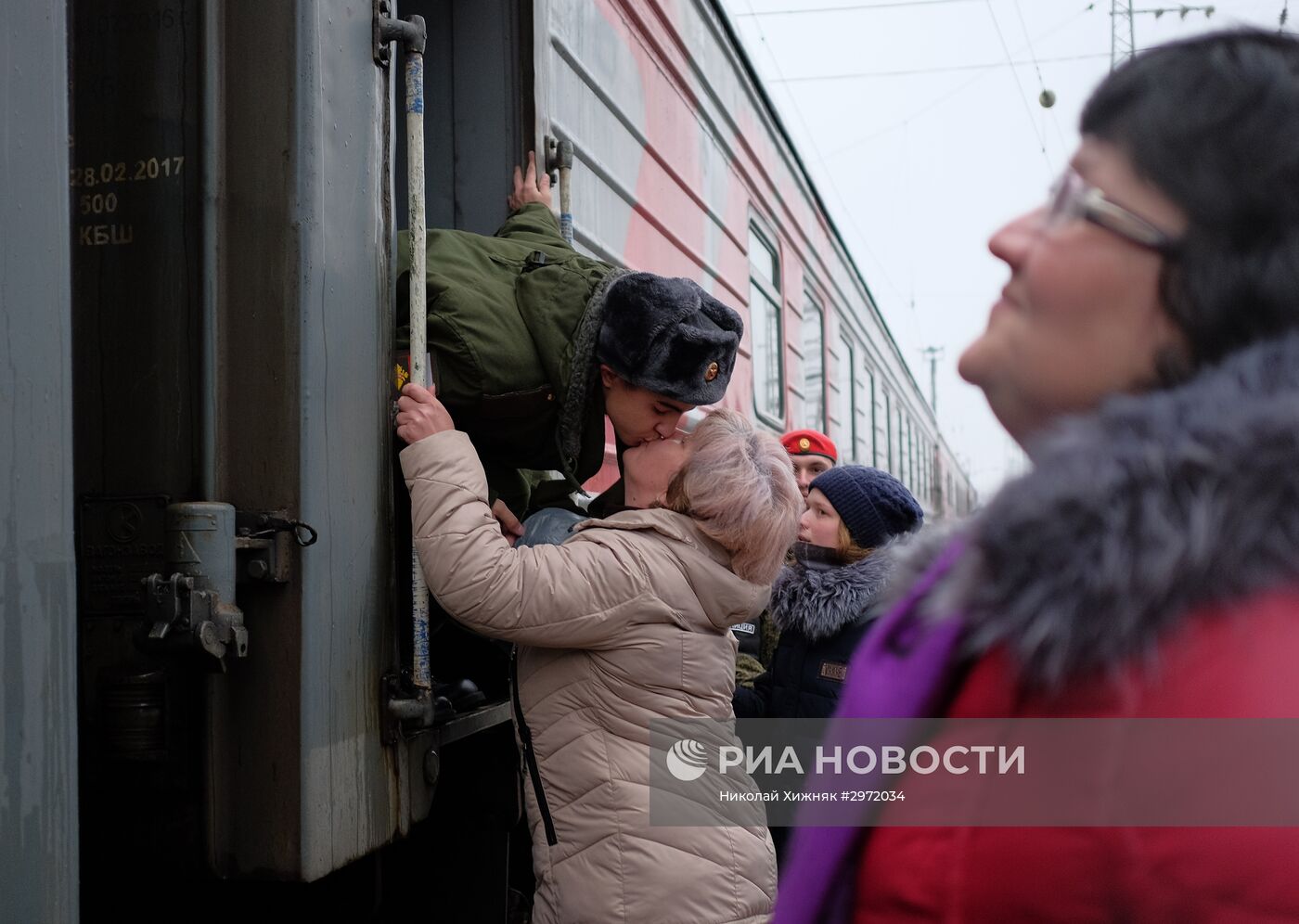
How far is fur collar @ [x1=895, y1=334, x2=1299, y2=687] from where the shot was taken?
1.93 feet

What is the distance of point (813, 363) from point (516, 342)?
534 centimetres

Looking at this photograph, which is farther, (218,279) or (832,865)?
(218,279)

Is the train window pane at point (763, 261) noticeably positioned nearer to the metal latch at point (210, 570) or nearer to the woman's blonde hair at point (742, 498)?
the woman's blonde hair at point (742, 498)

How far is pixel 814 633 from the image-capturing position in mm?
2502

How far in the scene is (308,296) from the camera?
1.54 metres

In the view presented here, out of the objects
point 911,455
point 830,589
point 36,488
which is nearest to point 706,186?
point 830,589

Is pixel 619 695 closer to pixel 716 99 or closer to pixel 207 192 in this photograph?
pixel 207 192

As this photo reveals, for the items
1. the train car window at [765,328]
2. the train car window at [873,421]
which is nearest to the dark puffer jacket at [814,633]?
the train car window at [765,328]

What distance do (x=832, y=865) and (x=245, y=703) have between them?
3.40ft

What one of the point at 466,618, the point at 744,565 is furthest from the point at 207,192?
the point at 744,565

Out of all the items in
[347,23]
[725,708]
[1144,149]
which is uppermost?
[347,23]

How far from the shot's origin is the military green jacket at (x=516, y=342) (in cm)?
181

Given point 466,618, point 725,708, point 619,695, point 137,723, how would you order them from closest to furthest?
point 137,723, point 466,618, point 619,695, point 725,708

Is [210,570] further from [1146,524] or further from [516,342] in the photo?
[1146,524]
